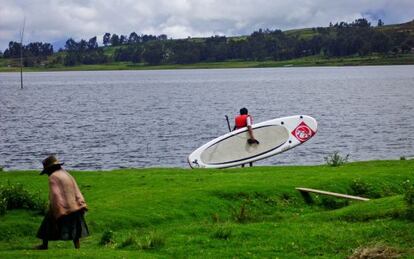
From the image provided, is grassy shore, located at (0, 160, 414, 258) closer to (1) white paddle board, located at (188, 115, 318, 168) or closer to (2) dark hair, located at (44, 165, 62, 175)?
(2) dark hair, located at (44, 165, 62, 175)

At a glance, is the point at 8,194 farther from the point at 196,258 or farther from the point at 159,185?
the point at 196,258

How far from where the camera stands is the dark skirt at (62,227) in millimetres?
16688

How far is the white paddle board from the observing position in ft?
116

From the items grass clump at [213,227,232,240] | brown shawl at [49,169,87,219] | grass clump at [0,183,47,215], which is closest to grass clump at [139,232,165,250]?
grass clump at [213,227,232,240]

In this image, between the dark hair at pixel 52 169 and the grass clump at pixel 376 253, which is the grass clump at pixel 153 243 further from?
the grass clump at pixel 376 253

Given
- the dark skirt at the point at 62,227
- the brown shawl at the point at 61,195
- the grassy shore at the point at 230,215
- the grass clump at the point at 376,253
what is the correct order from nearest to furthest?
1. the grass clump at the point at 376,253
2. the grassy shore at the point at 230,215
3. the brown shawl at the point at 61,195
4. the dark skirt at the point at 62,227

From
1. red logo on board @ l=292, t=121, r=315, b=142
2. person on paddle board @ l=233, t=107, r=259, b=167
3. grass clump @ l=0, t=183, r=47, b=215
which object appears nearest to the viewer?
grass clump @ l=0, t=183, r=47, b=215

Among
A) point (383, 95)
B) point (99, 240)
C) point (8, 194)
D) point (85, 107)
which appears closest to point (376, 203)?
point (99, 240)

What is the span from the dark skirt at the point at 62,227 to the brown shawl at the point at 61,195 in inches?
7.5

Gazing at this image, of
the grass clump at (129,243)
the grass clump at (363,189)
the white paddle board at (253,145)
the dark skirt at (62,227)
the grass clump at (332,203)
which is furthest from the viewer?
the white paddle board at (253,145)

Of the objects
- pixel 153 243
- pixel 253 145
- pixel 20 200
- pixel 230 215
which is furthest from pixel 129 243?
pixel 253 145

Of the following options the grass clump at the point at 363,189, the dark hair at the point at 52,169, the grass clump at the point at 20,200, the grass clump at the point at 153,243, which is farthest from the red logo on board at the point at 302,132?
the dark hair at the point at 52,169

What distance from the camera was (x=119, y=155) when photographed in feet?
177

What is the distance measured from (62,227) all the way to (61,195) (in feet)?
2.71
